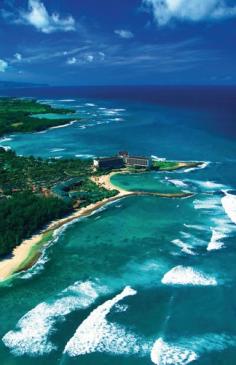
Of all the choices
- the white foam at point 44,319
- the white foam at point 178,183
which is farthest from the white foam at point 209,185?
the white foam at point 44,319

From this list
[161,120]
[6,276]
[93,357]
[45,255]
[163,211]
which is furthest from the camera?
[161,120]

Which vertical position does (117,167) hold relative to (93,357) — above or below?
above

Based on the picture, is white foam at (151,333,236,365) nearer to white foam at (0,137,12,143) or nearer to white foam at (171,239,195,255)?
white foam at (171,239,195,255)

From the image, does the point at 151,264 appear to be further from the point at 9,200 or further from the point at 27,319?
the point at 9,200

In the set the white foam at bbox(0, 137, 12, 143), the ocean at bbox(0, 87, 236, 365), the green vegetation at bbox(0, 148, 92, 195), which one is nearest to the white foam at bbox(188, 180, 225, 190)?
the ocean at bbox(0, 87, 236, 365)

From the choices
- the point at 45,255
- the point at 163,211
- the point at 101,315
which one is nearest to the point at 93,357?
the point at 101,315

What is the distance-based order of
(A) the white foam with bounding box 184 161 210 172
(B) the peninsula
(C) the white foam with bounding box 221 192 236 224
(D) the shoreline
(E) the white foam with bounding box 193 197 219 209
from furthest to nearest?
(A) the white foam with bounding box 184 161 210 172
(E) the white foam with bounding box 193 197 219 209
(C) the white foam with bounding box 221 192 236 224
(B) the peninsula
(D) the shoreline
